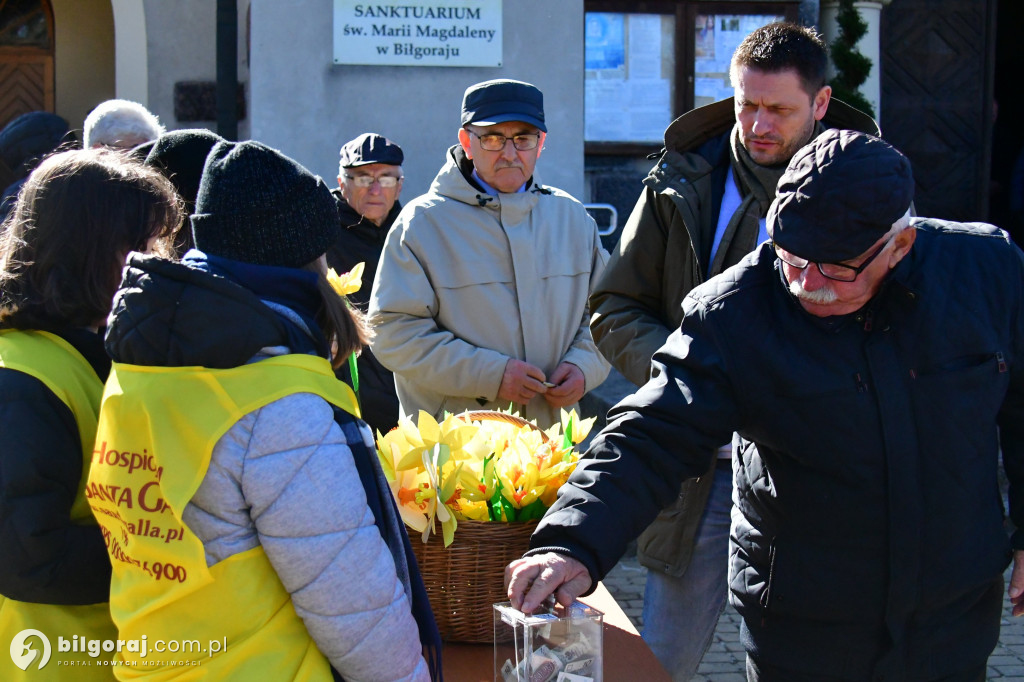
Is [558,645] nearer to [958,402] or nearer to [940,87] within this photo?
[958,402]

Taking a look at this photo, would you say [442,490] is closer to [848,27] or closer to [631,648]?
[631,648]

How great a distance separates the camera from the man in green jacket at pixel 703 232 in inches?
114

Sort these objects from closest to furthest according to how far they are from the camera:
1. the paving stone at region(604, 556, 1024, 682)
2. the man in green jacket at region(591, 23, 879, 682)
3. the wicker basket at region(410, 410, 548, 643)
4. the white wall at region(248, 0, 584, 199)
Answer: the wicker basket at region(410, 410, 548, 643) < the man in green jacket at region(591, 23, 879, 682) < the paving stone at region(604, 556, 1024, 682) < the white wall at region(248, 0, 584, 199)

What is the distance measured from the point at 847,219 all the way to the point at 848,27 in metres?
6.16

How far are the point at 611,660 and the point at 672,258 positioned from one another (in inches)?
50.1

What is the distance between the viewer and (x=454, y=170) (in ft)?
11.9

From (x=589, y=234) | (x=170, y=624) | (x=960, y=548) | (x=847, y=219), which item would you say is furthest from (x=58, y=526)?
(x=589, y=234)

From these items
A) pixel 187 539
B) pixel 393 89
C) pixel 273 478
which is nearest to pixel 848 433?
pixel 273 478

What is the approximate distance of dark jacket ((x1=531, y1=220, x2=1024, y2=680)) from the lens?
203 centimetres

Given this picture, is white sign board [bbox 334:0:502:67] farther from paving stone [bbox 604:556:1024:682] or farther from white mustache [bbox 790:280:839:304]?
white mustache [bbox 790:280:839:304]

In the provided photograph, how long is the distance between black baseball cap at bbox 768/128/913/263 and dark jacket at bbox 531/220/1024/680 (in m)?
0.19

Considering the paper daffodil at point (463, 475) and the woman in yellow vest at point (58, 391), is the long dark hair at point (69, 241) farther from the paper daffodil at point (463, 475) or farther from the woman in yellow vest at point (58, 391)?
the paper daffodil at point (463, 475)

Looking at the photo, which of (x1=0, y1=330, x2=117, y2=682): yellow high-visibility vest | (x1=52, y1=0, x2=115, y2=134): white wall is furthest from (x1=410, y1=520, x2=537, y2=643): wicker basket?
(x1=52, y1=0, x2=115, y2=134): white wall

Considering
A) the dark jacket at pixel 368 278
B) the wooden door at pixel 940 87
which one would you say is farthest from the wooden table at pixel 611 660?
the wooden door at pixel 940 87
